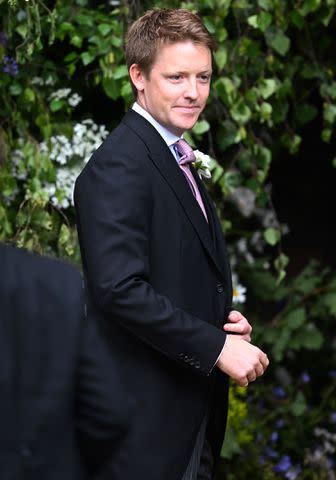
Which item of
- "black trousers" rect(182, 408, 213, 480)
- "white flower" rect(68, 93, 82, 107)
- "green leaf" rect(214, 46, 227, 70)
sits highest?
"green leaf" rect(214, 46, 227, 70)

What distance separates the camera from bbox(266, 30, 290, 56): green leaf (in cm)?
349

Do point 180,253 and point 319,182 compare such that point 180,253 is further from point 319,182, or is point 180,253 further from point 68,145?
point 319,182

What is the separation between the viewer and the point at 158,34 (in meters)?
2.35

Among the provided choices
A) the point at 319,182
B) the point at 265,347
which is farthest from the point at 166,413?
the point at 319,182

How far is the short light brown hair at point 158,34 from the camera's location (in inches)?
92.4

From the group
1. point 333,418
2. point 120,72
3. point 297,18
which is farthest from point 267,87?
point 333,418

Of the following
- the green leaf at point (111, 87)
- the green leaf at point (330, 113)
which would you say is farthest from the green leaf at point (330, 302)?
the green leaf at point (111, 87)

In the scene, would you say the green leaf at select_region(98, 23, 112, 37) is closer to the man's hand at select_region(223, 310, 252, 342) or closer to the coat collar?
the coat collar

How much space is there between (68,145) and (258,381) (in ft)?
5.50

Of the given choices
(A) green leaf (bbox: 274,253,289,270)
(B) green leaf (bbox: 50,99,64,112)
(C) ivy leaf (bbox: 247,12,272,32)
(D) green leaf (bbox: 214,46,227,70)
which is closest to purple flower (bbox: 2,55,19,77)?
(B) green leaf (bbox: 50,99,64,112)

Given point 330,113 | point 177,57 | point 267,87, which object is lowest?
point 330,113

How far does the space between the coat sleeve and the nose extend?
21 cm

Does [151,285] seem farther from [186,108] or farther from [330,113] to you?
[330,113]

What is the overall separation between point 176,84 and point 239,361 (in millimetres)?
638
